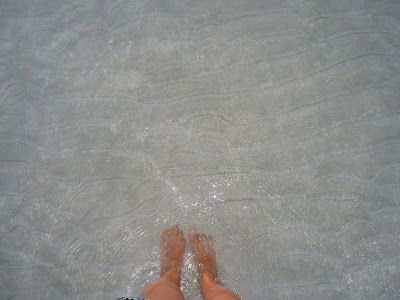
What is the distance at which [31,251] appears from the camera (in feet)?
6.30

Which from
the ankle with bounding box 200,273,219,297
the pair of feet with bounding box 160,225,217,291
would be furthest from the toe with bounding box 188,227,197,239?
the ankle with bounding box 200,273,219,297

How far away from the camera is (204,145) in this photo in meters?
2.06

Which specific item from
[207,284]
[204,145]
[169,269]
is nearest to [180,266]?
[169,269]

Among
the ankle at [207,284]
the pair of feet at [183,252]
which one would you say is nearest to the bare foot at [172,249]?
the pair of feet at [183,252]

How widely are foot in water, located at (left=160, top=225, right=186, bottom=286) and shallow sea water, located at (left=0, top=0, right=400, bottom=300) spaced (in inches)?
1.7

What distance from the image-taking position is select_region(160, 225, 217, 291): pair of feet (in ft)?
5.93

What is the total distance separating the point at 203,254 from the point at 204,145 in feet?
2.13

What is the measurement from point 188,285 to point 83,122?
4.00 feet

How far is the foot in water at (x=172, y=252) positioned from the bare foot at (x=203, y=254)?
0.06 m

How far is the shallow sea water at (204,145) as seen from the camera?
185 cm

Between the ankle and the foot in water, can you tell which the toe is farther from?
the ankle

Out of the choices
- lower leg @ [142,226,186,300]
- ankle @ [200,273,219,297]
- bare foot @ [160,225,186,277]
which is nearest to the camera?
lower leg @ [142,226,186,300]

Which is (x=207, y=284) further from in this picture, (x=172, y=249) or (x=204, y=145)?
(x=204, y=145)

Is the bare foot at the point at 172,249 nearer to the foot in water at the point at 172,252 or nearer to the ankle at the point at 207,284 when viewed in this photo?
the foot in water at the point at 172,252
